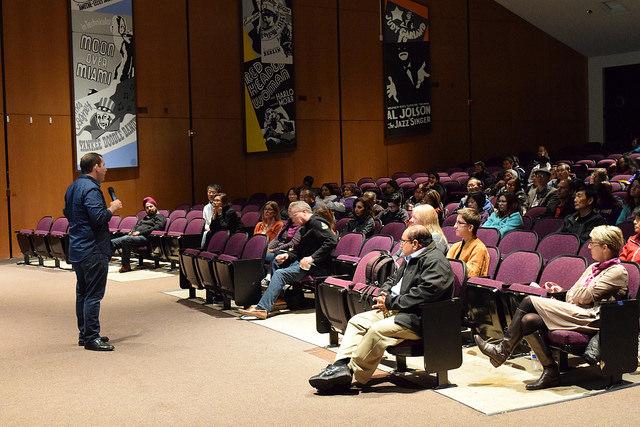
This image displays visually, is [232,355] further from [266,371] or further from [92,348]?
[92,348]

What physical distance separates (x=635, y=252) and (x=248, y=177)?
10.3 metres

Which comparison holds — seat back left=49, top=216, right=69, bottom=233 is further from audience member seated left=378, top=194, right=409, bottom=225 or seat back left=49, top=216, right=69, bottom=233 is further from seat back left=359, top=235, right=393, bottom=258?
seat back left=359, top=235, right=393, bottom=258

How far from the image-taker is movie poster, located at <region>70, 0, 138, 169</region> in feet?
42.5

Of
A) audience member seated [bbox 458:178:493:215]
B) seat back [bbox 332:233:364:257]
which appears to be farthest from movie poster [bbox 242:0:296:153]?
seat back [bbox 332:233:364:257]

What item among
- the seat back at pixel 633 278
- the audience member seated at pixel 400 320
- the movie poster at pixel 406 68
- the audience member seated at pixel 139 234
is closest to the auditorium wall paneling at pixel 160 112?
the audience member seated at pixel 139 234

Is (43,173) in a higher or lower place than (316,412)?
higher

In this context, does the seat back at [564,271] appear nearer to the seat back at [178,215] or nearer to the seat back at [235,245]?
the seat back at [235,245]

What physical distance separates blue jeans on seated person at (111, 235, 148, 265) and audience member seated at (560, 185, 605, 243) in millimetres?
5971

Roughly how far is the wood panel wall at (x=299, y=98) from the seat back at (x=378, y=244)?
732 centimetres

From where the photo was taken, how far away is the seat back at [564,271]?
16.5 ft

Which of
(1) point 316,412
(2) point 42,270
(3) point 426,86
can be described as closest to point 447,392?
(1) point 316,412

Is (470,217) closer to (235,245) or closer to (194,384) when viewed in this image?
(194,384)

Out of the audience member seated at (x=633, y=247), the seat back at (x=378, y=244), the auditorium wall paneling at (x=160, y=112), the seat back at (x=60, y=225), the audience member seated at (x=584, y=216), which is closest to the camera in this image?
the audience member seated at (x=633, y=247)

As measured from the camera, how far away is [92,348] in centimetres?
592
